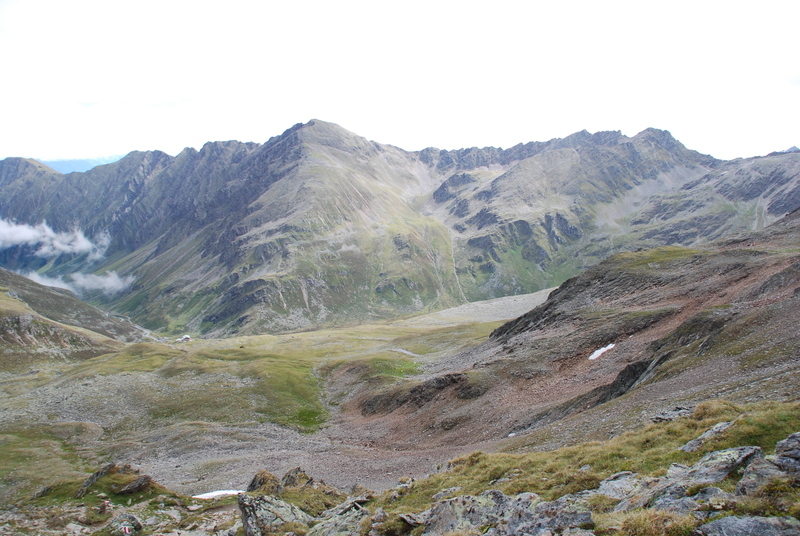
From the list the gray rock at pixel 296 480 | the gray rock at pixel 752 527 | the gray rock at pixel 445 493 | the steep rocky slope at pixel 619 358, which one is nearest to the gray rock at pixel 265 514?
the gray rock at pixel 296 480

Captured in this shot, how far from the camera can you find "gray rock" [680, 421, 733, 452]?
2210cm

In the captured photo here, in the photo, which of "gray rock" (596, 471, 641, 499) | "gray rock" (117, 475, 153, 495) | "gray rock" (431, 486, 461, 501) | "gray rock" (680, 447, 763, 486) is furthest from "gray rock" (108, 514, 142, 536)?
"gray rock" (680, 447, 763, 486)

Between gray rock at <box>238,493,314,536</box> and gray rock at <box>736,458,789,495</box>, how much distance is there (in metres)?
22.6

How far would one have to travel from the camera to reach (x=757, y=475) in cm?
1554

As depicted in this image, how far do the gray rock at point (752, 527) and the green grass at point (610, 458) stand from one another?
8.23 m

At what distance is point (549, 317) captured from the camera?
9469 cm

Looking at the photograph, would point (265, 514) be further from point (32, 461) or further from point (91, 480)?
point (32, 461)

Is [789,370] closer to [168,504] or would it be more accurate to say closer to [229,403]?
[168,504]

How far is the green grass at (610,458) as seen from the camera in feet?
69.2

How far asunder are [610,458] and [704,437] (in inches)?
182

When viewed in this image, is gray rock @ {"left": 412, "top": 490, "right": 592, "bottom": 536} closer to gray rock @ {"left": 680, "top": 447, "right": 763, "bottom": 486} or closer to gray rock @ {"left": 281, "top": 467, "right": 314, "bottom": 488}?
gray rock @ {"left": 680, "top": 447, "right": 763, "bottom": 486}

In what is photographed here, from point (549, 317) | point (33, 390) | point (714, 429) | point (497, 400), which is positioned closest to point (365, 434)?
point (497, 400)

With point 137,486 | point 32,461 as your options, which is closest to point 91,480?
point 137,486

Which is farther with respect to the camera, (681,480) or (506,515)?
(506,515)
